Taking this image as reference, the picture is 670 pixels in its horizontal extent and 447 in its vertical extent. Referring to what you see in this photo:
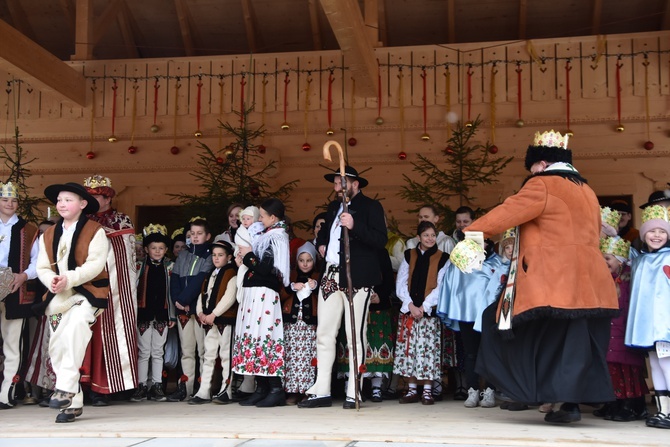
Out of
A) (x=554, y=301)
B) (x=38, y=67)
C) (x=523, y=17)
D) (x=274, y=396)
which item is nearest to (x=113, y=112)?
(x=38, y=67)

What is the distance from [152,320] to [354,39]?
3.04 m

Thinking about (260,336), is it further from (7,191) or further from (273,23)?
(273,23)

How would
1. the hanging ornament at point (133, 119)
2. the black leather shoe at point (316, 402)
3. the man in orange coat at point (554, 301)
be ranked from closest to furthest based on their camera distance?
the man in orange coat at point (554, 301) < the black leather shoe at point (316, 402) < the hanging ornament at point (133, 119)

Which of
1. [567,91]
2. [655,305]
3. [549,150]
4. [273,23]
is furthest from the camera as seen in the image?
[273,23]

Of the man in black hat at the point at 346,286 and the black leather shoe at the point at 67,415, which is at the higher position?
the man in black hat at the point at 346,286

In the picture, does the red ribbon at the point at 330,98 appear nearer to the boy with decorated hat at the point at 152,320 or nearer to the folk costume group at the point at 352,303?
the folk costume group at the point at 352,303

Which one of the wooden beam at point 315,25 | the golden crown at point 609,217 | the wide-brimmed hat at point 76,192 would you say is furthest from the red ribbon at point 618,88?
the wide-brimmed hat at point 76,192


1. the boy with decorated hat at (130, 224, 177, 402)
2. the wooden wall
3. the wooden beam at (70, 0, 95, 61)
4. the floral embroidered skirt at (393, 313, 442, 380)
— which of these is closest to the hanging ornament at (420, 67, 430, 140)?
the wooden wall

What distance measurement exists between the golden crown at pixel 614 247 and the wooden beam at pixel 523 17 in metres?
5.08

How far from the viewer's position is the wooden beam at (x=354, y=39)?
23.4 feet

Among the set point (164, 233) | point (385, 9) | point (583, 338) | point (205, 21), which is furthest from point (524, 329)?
point (205, 21)

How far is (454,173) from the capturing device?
838cm

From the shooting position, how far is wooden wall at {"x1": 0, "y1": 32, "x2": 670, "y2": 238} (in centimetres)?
916

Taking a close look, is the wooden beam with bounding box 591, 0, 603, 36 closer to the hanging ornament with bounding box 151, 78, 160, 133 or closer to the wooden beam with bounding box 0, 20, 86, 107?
the hanging ornament with bounding box 151, 78, 160, 133
